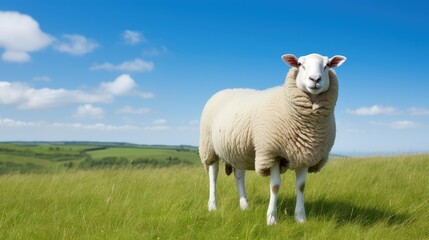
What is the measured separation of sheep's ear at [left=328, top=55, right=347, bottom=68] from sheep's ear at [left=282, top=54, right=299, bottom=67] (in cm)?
47

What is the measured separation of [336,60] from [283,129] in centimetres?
119

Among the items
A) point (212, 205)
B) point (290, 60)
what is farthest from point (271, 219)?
point (290, 60)

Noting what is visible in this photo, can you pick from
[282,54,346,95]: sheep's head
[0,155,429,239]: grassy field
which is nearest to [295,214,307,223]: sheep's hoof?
[0,155,429,239]: grassy field

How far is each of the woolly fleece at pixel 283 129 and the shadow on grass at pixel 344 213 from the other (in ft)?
2.73

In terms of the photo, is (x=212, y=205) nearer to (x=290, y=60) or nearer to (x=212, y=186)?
(x=212, y=186)

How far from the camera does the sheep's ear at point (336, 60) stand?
5.82 m

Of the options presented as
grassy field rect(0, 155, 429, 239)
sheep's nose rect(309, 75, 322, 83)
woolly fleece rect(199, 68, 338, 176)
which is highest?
sheep's nose rect(309, 75, 322, 83)

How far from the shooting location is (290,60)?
5805 millimetres

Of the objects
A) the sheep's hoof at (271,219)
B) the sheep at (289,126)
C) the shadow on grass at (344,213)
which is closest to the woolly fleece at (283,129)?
the sheep at (289,126)

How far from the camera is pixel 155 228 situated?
5.82 meters

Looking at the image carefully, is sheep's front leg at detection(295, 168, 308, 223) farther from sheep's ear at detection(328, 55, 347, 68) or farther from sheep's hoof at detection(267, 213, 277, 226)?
sheep's ear at detection(328, 55, 347, 68)

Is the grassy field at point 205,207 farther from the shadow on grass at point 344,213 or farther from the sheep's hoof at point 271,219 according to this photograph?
the sheep's hoof at point 271,219

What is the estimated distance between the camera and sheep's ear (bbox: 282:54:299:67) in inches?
227

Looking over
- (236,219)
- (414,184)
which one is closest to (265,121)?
(236,219)
